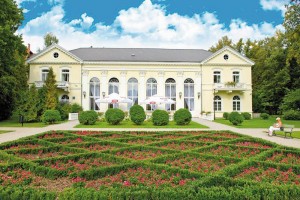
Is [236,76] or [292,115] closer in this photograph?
[292,115]

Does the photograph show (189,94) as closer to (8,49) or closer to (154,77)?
(154,77)

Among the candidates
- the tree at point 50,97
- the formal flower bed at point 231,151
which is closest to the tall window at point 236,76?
the tree at point 50,97

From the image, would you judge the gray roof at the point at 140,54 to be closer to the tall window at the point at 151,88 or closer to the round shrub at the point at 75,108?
the tall window at the point at 151,88

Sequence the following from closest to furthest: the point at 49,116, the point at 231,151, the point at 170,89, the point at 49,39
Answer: the point at 231,151 < the point at 49,116 < the point at 170,89 < the point at 49,39

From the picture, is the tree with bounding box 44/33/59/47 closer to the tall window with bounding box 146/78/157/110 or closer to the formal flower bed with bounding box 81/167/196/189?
the tall window with bounding box 146/78/157/110

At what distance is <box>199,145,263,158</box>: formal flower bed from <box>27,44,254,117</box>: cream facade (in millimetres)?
22943

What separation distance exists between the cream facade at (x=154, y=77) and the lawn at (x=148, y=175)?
77.6 feet

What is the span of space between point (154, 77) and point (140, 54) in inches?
178

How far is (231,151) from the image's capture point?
8859 millimetres

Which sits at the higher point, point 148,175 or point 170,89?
point 170,89

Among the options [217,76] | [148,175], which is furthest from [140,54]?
[148,175]

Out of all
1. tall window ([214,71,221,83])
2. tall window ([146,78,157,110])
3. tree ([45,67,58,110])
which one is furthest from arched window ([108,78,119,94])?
tall window ([214,71,221,83])

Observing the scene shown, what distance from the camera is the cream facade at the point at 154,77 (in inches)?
1261

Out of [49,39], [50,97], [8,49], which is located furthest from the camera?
[49,39]
